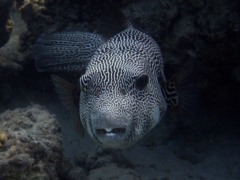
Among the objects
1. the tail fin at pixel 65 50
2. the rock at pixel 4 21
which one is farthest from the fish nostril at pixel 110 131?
the rock at pixel 4 21

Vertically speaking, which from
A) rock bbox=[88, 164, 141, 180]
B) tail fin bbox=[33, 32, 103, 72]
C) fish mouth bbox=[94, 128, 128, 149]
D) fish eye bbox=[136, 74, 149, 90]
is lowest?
rock bbox=[88, 164, 141, 180]

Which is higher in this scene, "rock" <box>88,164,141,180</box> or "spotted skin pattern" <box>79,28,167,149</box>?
"spotted skin pattern" <box>79,28,167,149</box>

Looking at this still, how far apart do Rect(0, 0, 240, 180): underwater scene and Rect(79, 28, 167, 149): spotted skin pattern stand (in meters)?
0.01

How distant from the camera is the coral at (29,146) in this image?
134 inches

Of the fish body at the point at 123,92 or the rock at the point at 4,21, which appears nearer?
the fish body at the point at 123,92

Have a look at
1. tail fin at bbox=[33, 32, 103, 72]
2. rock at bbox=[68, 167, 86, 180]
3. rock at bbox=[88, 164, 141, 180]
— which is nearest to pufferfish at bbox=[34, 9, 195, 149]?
tail fin at bbox=[33, 32, 103, 72]

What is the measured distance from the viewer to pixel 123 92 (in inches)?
108

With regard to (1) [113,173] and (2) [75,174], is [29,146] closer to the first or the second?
(2) [75,174]

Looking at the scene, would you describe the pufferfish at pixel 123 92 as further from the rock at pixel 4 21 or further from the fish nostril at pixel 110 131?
the rock at pixel 4 21

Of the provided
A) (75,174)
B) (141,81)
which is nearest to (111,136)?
(141,81)

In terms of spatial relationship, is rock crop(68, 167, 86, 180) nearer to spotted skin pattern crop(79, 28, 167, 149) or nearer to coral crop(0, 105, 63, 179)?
coral crop(0, 105, 63, 179)

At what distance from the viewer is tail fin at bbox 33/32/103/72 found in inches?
196

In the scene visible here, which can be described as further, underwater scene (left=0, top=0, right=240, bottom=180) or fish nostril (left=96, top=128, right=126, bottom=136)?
underwater scene (left=0, top=0, right=240, bottom=180)

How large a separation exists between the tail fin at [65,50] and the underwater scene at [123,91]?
2 centimetres
